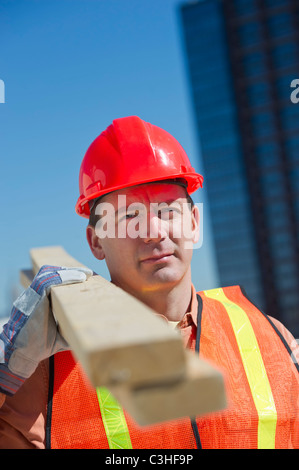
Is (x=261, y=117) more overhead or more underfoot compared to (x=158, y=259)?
more overhead

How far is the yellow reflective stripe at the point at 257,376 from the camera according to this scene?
172 centimetres

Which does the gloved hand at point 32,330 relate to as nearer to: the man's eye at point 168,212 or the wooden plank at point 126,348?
the wooden plank at point 126,348

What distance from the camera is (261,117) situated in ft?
116

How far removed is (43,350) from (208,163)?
44982 millimetres

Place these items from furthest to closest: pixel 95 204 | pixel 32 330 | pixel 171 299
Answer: pixel 95 204, pixel 171 299, pixel 32 330

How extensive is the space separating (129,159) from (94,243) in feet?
1.30

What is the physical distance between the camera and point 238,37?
3562 centimetres

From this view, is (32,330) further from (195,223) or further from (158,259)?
(195,223)

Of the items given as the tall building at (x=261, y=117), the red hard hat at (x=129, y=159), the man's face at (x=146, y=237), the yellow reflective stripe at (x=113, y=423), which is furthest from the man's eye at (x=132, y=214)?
the tall building at (x=261, y=117)

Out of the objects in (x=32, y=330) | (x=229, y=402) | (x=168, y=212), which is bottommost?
(x=229, y=402)

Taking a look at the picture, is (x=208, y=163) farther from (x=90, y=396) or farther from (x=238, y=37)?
(x=90, y=396)

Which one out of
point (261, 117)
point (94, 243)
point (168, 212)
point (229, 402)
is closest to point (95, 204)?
point (94, 243)

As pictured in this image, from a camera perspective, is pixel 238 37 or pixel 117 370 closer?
pixel 117 370
